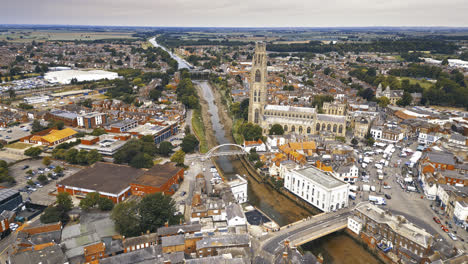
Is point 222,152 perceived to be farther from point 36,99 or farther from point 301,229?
point 36,99

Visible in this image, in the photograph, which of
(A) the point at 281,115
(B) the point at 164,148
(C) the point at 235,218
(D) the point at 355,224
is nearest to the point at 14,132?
(B) the point at 164,148

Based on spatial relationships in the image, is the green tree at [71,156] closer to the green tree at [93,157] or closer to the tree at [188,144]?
the green tree at [93,157]

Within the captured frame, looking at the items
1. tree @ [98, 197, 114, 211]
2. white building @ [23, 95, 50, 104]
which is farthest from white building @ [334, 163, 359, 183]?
white building @ [23, 95, 50, 104]

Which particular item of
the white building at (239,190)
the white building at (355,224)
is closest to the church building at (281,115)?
the white building at (239,190)

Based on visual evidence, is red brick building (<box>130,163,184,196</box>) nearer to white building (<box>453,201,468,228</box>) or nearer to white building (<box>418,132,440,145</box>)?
white building (<box>453,201,468,228</box>)

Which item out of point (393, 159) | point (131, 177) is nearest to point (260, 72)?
point (393, 159)
